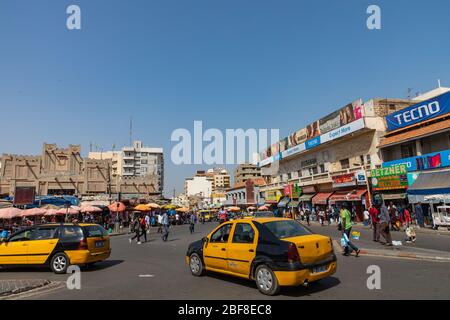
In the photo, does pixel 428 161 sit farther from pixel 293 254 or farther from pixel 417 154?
pixel 293 254

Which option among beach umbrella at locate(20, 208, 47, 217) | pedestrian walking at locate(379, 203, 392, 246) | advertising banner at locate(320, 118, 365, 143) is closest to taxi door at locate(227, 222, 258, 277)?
pedestrian walking at locate(379, 203, 392, 246)

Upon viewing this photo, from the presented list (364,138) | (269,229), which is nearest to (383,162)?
(364,138)

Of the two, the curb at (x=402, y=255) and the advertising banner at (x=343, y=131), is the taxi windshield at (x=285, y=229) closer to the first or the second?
the curb at (x=402, y=255)

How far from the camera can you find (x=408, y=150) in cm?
2739

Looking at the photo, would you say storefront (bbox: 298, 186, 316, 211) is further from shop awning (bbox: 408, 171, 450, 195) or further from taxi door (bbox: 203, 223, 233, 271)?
taxi door (bbox: 203, 223, 233, 271)

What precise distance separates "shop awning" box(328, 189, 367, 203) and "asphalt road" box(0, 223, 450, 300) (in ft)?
68.9

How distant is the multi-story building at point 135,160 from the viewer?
4695 inches

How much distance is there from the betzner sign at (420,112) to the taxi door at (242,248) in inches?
909

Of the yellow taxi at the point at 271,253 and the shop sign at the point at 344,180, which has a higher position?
the shop sign at the point at 344,180

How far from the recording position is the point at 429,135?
24219mm

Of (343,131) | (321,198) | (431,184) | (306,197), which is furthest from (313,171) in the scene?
(431,184)

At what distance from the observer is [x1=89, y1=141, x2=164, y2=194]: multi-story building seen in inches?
4695

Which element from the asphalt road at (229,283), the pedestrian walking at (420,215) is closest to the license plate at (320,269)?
the asphalt road at (229,283)

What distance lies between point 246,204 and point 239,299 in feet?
230
